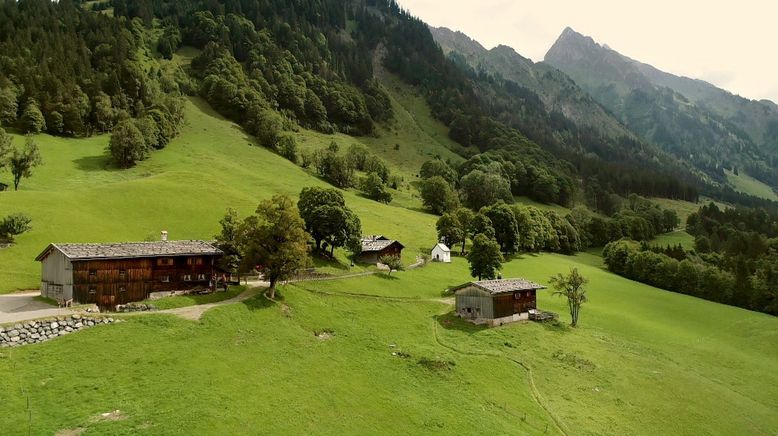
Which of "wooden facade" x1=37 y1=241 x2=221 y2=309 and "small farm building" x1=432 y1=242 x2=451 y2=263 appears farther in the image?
"small farm building" x1=432 y1=242 x2=451 y2=263

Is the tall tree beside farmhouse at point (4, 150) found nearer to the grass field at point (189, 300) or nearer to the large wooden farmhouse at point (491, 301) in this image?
the grass field at point (189, 300)

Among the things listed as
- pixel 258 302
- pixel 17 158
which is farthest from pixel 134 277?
pixel 17 158

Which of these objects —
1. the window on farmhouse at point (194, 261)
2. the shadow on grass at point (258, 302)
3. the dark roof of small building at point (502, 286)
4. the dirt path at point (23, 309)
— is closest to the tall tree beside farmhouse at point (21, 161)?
the dirt path at point (23, 309)

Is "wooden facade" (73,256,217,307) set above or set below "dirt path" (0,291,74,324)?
above

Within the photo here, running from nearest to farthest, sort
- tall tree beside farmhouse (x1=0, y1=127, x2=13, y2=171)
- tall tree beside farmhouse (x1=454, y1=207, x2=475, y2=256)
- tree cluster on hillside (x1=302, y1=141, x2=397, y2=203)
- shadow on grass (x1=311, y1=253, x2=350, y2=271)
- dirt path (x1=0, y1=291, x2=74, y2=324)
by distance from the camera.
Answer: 1. dirt path (x1=0, y1=291, x2=74, y2=324)
2. shadow on grass (x1=311, y1=253, x2=350, y2=271)
3. tall tree beside farmhouse (x1=0, y1=127, x2=13, y2=171)
4. tall tree beside farmhouse (x1=454, y1=207, x2=475, y2=256)
5. tree cluster on hillside (x1=302, y1=141, x2=397, y2=203)

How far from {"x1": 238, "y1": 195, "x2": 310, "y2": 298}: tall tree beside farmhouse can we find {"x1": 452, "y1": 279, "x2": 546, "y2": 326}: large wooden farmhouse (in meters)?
22.3

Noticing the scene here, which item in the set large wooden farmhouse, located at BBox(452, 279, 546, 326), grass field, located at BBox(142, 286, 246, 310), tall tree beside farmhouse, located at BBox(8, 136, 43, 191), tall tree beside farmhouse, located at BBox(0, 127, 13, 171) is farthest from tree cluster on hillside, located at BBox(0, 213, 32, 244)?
large wooden farmhouse, located at BBox(452, 279, 546, 326)

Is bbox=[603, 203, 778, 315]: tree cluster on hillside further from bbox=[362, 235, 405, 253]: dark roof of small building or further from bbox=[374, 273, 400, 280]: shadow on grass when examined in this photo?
bbox=[374, 273, 400, 280]: shadow on grass

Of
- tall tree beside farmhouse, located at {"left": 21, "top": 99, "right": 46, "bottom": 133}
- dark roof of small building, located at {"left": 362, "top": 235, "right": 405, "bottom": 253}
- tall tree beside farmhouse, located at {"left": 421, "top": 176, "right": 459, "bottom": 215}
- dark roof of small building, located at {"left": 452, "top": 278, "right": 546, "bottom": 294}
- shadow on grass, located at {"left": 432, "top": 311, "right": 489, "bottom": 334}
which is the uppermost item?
tall tree beside farmhouse, located at {"left": 21, "top": 99, "right": 46, "bottom": 133}

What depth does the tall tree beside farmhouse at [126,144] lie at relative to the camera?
11600cm

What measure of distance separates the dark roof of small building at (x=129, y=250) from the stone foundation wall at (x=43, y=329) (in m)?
9.20

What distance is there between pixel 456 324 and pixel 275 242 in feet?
83.6

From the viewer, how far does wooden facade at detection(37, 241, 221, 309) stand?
50.7 meters

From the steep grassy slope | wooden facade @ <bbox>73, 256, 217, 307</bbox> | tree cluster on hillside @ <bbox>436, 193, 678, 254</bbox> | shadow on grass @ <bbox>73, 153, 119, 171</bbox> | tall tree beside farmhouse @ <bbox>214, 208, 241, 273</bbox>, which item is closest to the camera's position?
the steep grassy slope
